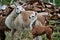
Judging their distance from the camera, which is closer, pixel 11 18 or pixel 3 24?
pixel 11 18

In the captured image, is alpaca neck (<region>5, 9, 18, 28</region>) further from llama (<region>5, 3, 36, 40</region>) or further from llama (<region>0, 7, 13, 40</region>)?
llama (<region>0, 7, 13, 40</region>)

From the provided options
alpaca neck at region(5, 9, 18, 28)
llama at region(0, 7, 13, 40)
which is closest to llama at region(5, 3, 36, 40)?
alpaca neck at region(5, 9, 18, 28)

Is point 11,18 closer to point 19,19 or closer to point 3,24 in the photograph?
point 19,19

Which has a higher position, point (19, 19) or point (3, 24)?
point (19, 19)

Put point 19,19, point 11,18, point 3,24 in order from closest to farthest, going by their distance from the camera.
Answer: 1. point 19,19
2. point 11,18
3. point 3,24

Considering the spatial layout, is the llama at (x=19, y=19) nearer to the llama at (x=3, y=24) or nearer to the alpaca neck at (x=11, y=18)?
the alpaca neck at (x=11, y=18)

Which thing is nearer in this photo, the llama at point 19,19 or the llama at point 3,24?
the llama at point 19,19

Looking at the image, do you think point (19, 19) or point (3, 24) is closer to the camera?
point (19, 19)

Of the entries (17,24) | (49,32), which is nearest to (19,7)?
(17,24)

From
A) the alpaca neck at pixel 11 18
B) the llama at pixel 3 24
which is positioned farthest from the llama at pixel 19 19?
the llama at pixel 3 24

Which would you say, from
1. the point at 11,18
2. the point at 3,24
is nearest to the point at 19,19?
the point at 11,18

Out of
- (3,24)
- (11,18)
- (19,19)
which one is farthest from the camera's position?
(3,24)

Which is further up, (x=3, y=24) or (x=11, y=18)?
(x=11, y=18)

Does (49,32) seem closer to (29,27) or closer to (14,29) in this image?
(29,27)
